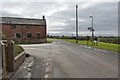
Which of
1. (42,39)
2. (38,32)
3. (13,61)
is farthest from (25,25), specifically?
(13,61)

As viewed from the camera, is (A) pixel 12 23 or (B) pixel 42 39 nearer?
(B) pixel 42 39

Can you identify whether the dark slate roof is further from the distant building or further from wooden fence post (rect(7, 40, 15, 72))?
wooden fence post (rect(7, 40, 15, 72))

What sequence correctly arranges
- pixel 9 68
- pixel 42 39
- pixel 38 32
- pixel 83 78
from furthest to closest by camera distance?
1. pixel 38 32
2. pixel 42 39
3. pixel 9 68
4. pixel 83 78

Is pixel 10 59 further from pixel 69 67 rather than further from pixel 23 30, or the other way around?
pixel 23 30

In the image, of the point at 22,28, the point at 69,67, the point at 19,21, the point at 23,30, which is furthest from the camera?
the point at 19,21

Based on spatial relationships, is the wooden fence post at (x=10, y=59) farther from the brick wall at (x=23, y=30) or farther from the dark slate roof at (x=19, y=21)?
the dark slate roof at (x=19, y=21)

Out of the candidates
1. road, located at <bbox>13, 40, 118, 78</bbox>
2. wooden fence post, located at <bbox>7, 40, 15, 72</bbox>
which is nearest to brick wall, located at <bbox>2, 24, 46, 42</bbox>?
road, located at <bbox>13, 40, 118, 78</bbox>

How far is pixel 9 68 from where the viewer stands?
516cm

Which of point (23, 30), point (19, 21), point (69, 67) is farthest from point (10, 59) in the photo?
point (19, 21)

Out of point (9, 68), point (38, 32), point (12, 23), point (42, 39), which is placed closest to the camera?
point (9, 68)

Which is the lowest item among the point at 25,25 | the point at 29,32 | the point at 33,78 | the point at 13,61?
the point at 33,78

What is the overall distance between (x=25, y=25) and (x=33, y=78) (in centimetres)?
3622

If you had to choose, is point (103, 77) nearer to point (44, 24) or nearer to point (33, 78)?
point (33, 78)

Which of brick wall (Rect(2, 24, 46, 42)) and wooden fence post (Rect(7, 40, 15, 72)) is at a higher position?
brick wall (Rect(2, 24, 46, 42))
